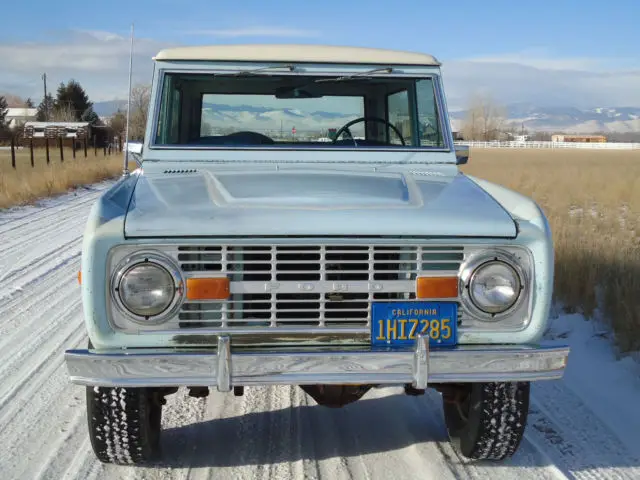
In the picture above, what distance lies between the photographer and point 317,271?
2.66 m

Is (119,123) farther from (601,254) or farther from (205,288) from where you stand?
(205,288)

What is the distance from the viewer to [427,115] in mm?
4164

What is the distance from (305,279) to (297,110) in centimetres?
178

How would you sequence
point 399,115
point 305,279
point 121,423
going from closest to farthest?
point 305,279 → point 121,423 → point 399,115

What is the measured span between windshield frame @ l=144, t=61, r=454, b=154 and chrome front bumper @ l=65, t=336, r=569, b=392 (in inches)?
63.7

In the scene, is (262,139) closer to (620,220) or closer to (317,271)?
(317,271)

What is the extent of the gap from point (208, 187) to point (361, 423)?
151 cm

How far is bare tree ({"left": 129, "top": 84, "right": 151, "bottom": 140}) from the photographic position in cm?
415

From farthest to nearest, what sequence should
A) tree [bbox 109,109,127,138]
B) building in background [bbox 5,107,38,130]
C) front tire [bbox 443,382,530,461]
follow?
building in background [bbox 5,107,38,130]
tree [bbox 109,109,127,138]
front tire [bbox 443,382,530,461]

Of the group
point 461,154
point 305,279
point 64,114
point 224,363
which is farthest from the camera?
point 64,114

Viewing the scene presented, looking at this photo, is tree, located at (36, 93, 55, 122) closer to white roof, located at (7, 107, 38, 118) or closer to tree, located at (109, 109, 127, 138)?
white roof, located at (7, 107, 38, 118)

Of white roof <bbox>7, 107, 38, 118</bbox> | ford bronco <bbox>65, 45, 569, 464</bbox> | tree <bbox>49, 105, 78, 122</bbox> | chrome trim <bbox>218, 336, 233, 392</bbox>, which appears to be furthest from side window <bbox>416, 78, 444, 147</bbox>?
white roof <bbox>7, 107, 38, 118</bbox>

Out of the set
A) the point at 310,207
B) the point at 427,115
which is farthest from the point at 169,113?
the point at 310,207

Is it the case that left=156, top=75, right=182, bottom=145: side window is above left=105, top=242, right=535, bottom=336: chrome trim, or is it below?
above
